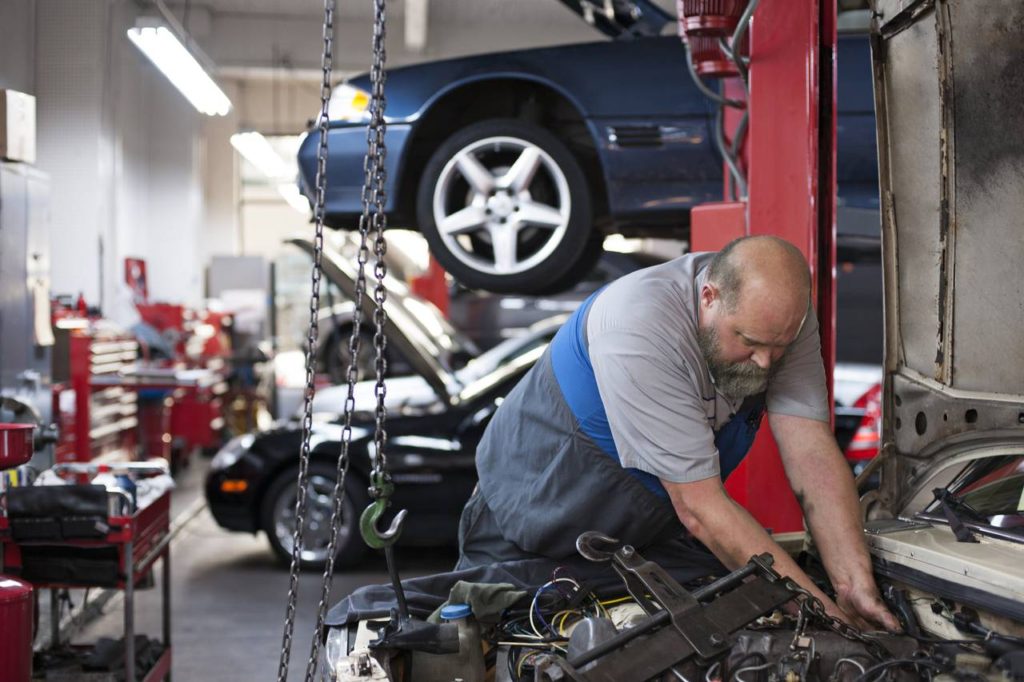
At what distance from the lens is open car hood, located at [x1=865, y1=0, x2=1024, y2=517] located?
99.3 inches

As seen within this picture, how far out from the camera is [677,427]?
226cm

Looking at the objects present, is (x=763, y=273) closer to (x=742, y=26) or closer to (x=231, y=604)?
(x=742, y=26)

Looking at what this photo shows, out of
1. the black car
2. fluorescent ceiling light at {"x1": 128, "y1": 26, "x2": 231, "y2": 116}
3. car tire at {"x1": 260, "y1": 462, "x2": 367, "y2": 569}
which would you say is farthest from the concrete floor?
fluorescent ceiling light at {"x1": 128, "y1": 26, "x2": 231, "y2": 116}

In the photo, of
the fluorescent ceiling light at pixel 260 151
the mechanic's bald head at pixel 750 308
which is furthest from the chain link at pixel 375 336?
the fluorescent ceiling light at pixel 260 151

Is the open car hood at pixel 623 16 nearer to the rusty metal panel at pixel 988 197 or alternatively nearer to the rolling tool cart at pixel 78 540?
the rusty metal panel at pixel 988 197

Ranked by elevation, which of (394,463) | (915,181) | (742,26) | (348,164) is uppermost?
(742,26)

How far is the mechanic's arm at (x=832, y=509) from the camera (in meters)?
2.24

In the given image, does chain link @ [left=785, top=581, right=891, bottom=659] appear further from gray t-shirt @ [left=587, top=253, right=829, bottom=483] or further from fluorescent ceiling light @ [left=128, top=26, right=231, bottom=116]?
fluorescent ceiling light @ [left=128, top=26, right=231, bottom=116]

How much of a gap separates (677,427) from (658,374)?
0.39ft

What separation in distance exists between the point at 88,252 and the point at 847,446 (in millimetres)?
8152

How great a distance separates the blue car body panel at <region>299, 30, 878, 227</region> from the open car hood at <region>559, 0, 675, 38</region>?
0.46 meters

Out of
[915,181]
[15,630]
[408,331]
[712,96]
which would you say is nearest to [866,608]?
[915,181]

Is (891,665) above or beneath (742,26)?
beneath

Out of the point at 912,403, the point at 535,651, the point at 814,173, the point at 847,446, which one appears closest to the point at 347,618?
the point at 535,651
